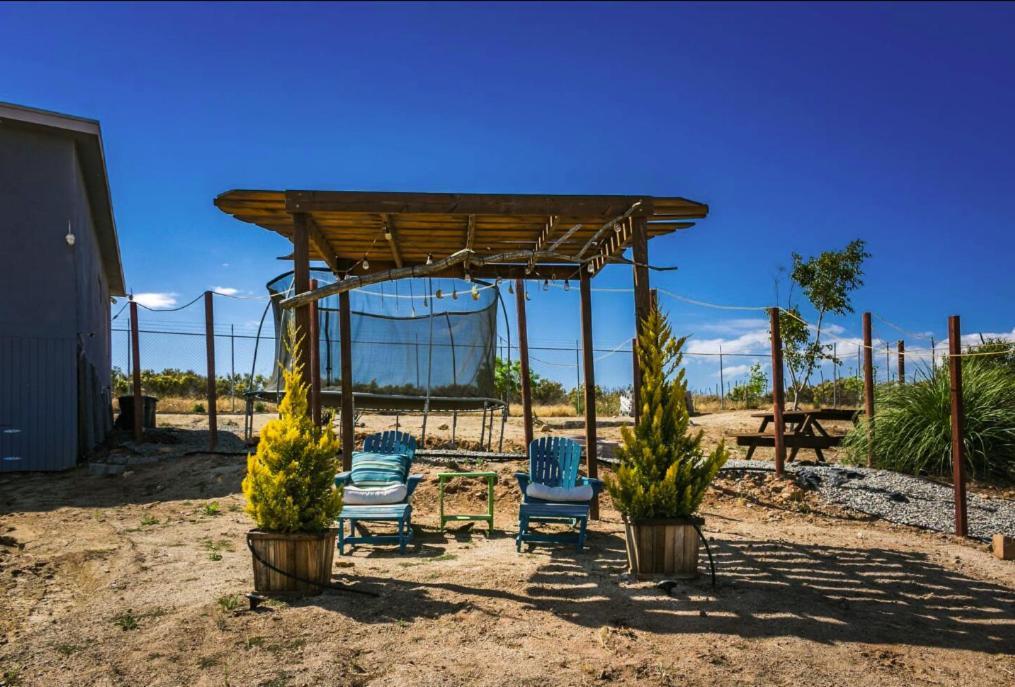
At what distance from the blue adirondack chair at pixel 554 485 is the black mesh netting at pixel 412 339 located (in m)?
4.57

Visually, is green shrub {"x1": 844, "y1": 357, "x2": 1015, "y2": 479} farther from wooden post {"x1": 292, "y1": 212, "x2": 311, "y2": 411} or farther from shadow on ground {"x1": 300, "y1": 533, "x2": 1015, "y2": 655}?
wooden post {"x1": 292, "y1": 212, "x2": 311, "y2": 411}

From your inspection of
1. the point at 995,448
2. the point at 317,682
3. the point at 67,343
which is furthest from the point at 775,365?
the point at 67,343

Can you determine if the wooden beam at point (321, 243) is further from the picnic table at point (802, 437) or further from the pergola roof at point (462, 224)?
the picnic table at point (802, 437)

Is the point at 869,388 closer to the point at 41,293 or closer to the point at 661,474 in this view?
the point at 661,474

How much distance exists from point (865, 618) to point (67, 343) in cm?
1139

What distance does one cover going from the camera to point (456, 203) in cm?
744

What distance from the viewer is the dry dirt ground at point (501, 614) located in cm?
423

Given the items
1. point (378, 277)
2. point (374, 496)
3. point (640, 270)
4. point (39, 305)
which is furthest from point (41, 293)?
point (640, 270)

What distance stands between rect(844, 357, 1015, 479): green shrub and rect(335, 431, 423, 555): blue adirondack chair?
6.39 m

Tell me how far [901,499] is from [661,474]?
4.74 metres

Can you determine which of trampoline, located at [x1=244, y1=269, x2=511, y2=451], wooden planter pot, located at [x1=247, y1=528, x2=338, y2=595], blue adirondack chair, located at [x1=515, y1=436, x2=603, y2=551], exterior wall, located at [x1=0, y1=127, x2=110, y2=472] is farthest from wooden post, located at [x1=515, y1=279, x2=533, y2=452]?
exterior wall, located at [x1=0, y1=127, x2=110, y2=472]

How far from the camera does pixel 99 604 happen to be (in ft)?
17.6

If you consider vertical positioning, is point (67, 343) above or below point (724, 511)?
above

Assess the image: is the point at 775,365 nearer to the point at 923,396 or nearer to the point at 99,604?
the point at 923,396
